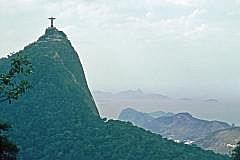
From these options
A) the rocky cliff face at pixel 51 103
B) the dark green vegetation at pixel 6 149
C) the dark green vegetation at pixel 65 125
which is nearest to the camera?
the dark green vegetation at pixel 6 149

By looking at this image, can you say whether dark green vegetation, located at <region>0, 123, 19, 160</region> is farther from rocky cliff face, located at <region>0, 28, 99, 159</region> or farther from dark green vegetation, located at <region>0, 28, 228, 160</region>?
rocky cliff face, located at <region>0, 28, 99, 159</region>

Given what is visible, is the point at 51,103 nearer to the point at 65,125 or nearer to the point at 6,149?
the point at 65,125

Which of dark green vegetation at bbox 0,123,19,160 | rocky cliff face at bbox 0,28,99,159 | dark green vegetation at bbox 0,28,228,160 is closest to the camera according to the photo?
dark green vegetation at bbox 0,123,19,160

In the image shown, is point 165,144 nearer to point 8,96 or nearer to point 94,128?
point 94,128

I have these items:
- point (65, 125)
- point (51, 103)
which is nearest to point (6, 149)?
point (65, 125)

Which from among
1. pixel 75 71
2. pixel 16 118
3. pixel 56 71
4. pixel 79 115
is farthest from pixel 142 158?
pixel 75 71

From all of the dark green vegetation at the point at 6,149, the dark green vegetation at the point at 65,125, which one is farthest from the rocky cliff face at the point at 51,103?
the dark green vegetation at the point at 6,149

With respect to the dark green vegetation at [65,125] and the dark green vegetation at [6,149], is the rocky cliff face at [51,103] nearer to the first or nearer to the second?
the dark green vegetation at [65,125]

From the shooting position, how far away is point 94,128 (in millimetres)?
107250

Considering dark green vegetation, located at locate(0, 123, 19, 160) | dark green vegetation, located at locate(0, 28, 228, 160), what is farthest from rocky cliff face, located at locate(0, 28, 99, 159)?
dark green vegetation, located at locate(0, 123, 19, 160)

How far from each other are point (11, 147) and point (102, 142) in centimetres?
7129

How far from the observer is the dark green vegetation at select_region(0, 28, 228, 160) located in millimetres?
95750

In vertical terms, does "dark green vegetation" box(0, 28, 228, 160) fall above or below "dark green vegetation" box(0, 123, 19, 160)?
above

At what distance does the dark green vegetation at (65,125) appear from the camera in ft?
314
